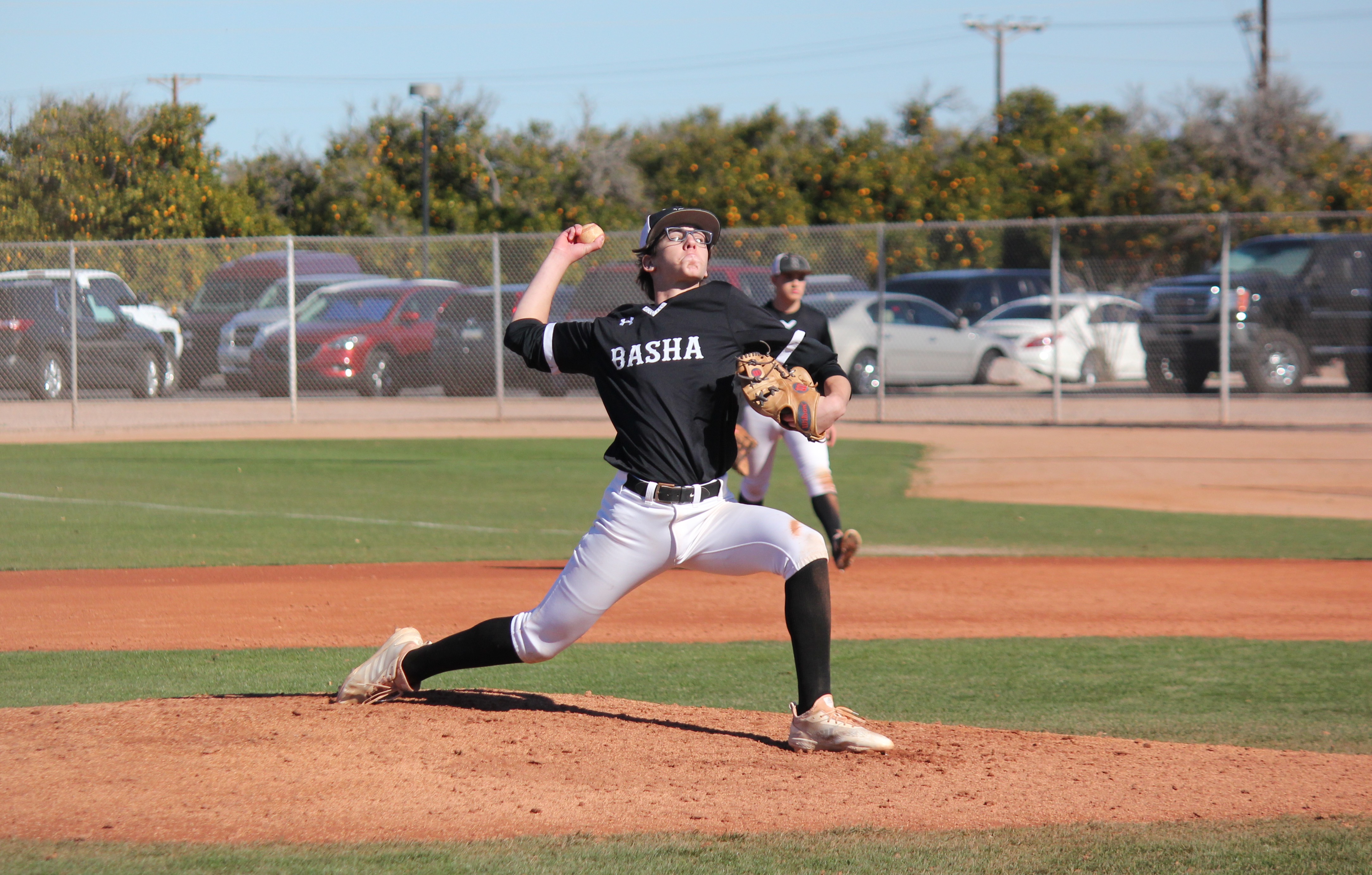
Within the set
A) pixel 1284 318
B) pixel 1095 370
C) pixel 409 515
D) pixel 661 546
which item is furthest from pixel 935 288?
pixel 661 546

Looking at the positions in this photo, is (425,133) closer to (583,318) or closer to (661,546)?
(583,318)

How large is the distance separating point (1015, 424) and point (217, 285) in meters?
12.0

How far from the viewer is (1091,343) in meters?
20.7

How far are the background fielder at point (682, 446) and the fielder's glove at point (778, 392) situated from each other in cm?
5

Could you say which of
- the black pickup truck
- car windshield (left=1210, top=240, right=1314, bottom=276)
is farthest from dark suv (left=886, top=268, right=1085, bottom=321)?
the black pickup truck

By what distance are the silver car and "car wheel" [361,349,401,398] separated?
1.36 m

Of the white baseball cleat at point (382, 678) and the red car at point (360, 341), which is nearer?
the white baseball cleat at point (382, 678)

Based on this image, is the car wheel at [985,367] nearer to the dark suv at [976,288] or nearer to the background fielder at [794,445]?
the dark suv at [976,288]

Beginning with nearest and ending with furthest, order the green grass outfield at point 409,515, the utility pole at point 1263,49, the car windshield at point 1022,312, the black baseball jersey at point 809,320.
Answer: the black baseball jersey at point 809,320 < the green grass outfield at point 409,515 < the car windshield at point 1022,312 < the utility pole at point 1263,49

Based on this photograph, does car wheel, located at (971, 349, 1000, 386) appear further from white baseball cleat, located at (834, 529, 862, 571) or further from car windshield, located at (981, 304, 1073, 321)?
white baseball cleat, located at (834, 529, 862, 571)

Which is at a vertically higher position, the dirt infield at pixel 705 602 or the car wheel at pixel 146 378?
the car wheel at pixel 146 378

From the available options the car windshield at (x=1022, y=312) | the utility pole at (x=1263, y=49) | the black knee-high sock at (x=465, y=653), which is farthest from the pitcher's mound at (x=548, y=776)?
the utility pole at (x=1263, y=49)

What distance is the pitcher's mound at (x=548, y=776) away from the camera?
155 inches

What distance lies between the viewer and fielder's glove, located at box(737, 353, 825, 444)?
4.35 m
